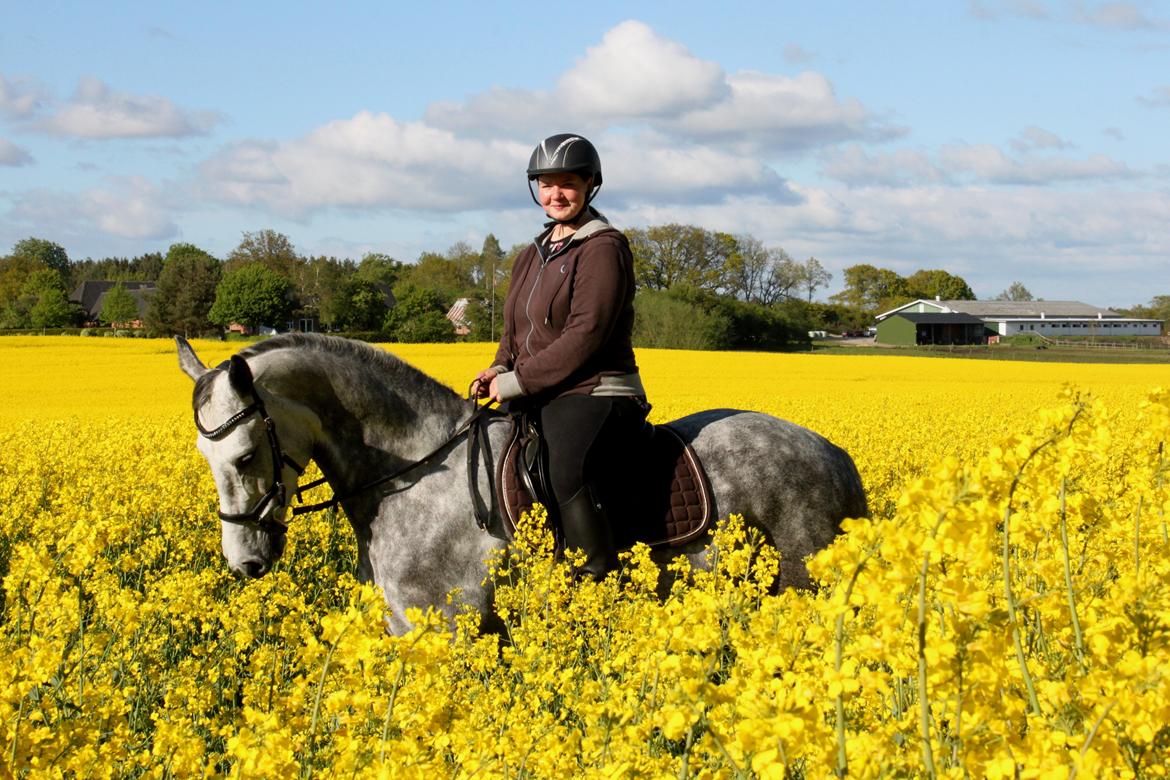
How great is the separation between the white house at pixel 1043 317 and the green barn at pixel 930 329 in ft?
6.11

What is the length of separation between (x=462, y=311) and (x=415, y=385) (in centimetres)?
7966

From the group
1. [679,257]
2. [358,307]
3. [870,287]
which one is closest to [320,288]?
[358,307]

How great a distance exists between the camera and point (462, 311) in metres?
84.2

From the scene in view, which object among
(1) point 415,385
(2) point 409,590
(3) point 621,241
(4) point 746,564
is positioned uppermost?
(3) point 621,241

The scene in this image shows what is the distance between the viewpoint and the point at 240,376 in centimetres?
455

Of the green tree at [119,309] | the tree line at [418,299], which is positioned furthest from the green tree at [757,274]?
the green tree at [119,309]

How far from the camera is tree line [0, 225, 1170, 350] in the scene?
57.5 meters

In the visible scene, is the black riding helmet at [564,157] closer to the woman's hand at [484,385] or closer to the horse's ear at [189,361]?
the woman's hand at [484,385]

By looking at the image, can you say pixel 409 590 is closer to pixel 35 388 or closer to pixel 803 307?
pixel 35 388

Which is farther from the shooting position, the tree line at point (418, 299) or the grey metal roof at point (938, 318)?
the grey metal roof at point (938, 318)

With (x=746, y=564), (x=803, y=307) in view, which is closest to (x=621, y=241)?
(x=746, y=564)

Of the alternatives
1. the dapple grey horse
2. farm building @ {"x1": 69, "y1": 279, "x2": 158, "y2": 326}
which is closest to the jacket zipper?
the dapple grey horse

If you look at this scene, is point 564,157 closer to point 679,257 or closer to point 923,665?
point 923,665

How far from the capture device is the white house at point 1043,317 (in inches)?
3760
